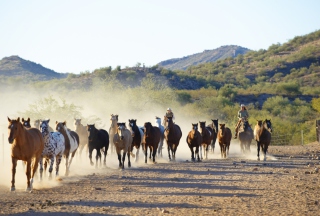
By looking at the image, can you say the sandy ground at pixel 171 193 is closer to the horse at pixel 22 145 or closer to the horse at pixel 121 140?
the horse at pixel 22 145

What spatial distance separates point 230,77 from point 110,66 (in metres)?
30.2

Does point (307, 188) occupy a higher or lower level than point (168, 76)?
lower

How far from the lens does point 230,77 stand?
123 meters

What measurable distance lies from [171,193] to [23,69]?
13949 centimetres

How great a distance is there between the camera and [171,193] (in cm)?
1568

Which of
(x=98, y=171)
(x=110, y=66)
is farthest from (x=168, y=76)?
(x=98, y=171)

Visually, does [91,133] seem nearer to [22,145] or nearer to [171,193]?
[22,145]

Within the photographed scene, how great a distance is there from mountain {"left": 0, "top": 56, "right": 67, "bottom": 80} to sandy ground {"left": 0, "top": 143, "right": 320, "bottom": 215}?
405 feet

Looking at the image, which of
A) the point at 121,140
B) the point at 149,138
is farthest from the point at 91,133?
the point at 149,138

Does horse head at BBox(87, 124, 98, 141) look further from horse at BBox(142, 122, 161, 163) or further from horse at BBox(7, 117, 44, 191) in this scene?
horse at BBox(7, 117, 44, 191)

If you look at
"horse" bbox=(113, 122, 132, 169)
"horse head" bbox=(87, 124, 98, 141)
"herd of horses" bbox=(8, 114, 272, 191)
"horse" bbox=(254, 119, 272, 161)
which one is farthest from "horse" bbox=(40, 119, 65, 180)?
"horse" bbox=(254, 119, 272, 161)

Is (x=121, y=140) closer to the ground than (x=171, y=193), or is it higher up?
higher up

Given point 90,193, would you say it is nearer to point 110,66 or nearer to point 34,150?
point 34,150

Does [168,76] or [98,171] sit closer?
[98,171]
